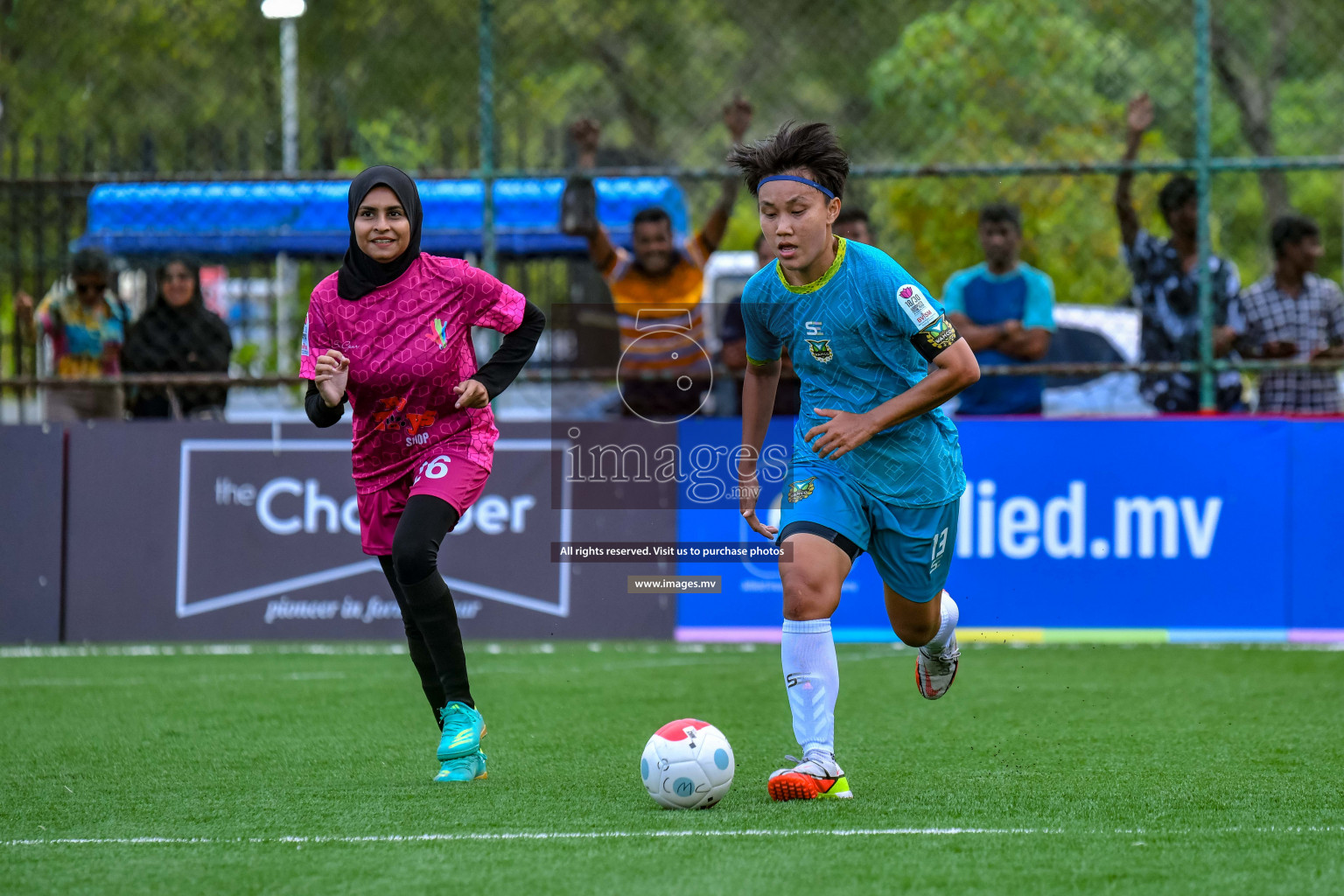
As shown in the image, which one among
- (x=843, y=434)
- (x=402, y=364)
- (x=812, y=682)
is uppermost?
(x=402, y=364)

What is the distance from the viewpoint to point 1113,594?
31.2 ft

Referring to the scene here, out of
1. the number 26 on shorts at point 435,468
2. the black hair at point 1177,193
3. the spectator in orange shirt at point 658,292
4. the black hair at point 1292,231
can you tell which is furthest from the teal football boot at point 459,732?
the black hair at point 1292,231

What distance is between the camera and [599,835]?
171 inches

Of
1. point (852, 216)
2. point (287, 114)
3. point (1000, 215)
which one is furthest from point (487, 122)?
point (1000, 215)

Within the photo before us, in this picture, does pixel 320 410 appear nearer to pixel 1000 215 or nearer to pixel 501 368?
pixel 501 368

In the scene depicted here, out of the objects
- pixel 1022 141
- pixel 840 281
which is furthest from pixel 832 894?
pixel 1022 141

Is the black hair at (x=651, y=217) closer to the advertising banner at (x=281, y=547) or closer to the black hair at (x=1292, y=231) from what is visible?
the advertising banner at (x=281, y=547)

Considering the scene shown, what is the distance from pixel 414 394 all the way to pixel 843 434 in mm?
1529

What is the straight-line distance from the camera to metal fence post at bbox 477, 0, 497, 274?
978 cm

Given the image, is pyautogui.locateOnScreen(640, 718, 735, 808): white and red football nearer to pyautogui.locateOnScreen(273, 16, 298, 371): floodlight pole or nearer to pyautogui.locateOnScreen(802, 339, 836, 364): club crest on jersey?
pyautogui.locateOnScreen(802, 339, 836, 364): club crest on jersey

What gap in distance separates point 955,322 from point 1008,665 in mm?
2116

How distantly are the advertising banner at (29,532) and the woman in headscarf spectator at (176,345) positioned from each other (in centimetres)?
69

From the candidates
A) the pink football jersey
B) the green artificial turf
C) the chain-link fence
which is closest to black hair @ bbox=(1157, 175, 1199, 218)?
the chain-link fence

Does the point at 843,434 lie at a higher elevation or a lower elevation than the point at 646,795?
higher
